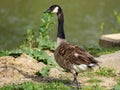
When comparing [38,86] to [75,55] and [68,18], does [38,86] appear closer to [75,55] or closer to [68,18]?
[75,55]

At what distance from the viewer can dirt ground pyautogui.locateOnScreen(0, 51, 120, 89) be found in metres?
10.5

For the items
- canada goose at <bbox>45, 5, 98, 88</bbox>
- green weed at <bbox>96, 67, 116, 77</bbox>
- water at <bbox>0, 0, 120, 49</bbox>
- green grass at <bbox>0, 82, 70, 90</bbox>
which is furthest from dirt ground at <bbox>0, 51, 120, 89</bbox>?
water at <bbox>0, 0, 120, 49</bbox>

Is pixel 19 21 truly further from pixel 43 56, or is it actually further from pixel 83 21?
pixel 43 56

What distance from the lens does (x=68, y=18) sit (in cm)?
2488

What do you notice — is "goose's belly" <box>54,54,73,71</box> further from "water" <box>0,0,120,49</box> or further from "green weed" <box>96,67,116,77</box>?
"water" <box>0,0,120,49</box>

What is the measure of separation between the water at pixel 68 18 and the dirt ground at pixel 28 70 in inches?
395

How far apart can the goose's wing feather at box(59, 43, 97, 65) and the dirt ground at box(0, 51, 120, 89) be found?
0.95 meters

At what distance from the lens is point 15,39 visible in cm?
2267

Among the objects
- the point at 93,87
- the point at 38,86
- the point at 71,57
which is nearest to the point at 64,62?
the point at 71,57

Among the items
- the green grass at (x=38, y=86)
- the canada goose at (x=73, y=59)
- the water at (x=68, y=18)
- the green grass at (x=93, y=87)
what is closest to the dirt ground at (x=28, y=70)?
the green grass at (x=93, y=87)

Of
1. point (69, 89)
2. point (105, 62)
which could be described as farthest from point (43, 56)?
point (69, 89)

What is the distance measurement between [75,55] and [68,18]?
607 inches

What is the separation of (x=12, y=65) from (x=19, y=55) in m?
0.97

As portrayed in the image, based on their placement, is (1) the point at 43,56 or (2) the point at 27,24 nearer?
(1) the point at 43,56
